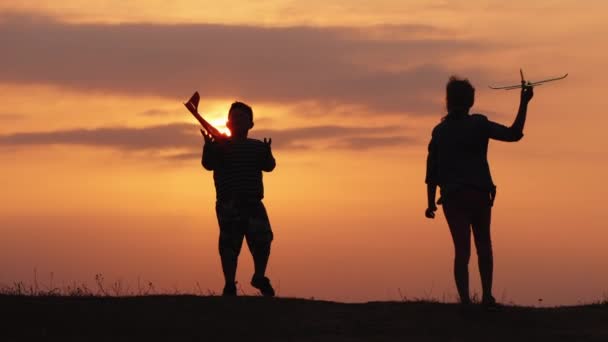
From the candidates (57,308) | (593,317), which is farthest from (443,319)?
(57,308)

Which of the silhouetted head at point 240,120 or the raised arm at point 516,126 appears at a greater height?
the silhouetted head at point 240,120

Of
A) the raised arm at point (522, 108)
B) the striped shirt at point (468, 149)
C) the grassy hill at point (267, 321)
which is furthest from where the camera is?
the striped shirt at point (468, 149)

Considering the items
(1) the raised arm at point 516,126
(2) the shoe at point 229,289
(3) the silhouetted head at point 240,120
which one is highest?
(3) the silhouetted head at point 240,120

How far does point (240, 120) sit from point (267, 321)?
3.13 metres

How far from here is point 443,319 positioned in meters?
12.3

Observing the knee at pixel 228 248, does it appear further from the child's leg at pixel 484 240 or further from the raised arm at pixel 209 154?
the child's leg at pixel 484 240

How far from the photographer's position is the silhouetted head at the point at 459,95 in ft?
41.4

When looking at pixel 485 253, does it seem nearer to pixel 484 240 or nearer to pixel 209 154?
pixel 484 240

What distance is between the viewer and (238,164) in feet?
46.2

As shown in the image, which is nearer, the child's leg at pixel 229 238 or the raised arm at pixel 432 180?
the raised arm at pixel 432 180

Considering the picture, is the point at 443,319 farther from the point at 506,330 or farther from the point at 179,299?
the point at 179,299

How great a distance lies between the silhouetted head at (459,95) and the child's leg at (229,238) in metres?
2.99

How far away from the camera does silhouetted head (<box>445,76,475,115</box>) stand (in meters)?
12.6

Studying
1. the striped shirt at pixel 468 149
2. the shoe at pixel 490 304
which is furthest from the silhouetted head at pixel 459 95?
the shoe at pixel 490 304
